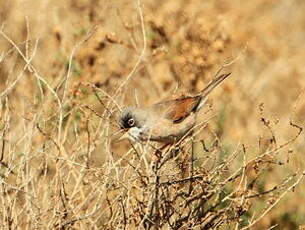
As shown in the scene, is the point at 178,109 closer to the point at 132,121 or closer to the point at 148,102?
the point at 132,121

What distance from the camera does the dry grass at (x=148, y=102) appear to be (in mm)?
4270

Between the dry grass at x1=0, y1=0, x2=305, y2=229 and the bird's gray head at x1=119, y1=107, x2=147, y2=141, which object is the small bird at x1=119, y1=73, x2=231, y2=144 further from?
the dry grass at x1=0, y1=0, x2=305, y2=229

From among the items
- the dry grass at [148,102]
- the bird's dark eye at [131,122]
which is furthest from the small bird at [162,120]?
the dry grass at [148,102]

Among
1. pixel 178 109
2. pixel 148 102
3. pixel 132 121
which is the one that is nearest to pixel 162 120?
pixel 178 109

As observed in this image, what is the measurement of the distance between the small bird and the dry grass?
110 mm

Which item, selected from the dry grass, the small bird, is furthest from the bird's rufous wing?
the dry grass

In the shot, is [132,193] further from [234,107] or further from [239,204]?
[234,107]

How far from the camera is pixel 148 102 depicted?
690 centimetres

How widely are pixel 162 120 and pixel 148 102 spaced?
175 centimetres

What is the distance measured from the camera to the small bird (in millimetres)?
4773

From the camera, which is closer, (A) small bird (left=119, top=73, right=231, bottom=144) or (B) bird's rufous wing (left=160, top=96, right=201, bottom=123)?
(A) small bird (left=119, top=73, right=231, bottom=144)

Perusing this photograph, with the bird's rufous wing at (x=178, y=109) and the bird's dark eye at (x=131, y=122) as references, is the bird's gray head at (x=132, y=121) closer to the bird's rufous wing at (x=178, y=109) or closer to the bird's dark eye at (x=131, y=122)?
the bird's dark eye at (x=131, y=122)

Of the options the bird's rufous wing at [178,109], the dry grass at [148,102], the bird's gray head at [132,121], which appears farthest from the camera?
the bird's rufous wing at [178,109]

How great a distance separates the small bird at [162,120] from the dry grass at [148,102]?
0.36 feet
